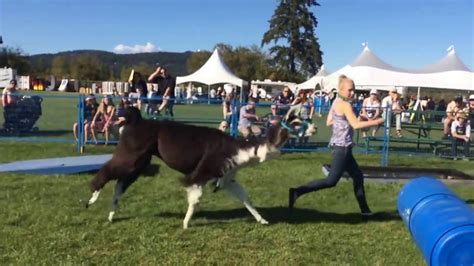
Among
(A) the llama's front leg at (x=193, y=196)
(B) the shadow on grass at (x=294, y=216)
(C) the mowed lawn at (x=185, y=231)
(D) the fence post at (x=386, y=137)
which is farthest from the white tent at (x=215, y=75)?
(A) the llama's front leg at (x=193, y=196)

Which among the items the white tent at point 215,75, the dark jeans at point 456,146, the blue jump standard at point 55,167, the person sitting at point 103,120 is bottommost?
the blue jump standard at point 55,167

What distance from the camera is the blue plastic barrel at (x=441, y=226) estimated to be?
299cm

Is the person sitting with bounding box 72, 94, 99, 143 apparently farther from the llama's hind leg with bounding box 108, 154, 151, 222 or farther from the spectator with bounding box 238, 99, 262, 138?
the llama's hind leg with bounding box 108, 154, 151, 222

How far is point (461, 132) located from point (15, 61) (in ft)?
300

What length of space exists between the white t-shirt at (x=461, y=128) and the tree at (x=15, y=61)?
8820 cm

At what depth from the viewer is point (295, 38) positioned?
84.6 meters

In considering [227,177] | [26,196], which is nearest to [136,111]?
[227,177]

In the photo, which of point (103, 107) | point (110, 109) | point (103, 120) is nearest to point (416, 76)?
point (110, 109)

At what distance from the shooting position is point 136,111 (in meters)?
6.38

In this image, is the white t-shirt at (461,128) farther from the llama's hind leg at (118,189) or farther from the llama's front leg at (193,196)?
the llama's hind leg at (118,189)

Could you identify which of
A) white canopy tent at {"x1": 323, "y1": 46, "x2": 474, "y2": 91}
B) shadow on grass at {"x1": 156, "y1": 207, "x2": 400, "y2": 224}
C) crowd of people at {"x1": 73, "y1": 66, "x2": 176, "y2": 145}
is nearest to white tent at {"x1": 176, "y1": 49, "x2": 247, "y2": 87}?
white canopy tent at {"x1": 323, "y1": 46, "x2": 474, "y2": 91}

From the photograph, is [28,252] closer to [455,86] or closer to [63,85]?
[455,86]

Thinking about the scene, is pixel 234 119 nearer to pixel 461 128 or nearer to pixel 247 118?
pixel 247 118

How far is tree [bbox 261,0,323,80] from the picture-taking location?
277ft
